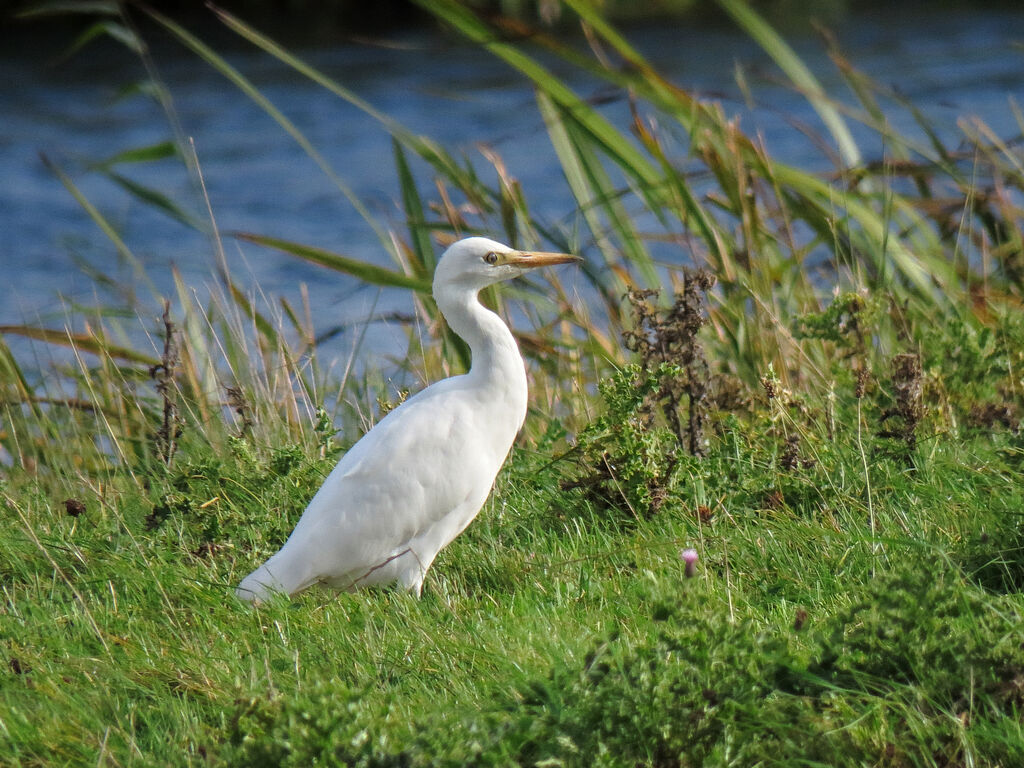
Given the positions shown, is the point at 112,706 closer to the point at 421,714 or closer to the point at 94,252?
the point at 421,714

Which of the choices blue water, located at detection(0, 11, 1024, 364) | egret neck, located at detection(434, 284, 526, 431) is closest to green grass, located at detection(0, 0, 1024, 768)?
egret neck, located at detection(434, 284, 526, 431)

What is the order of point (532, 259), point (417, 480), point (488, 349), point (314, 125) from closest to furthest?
1. point (417, 480)
2. point (488, 349)
3. point (532, 259)
4. point (314, 125)

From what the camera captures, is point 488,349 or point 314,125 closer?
point 488,349

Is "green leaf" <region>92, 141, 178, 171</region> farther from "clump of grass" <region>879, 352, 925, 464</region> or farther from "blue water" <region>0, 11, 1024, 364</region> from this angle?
"blue water" <region>0, 11, 1024, 364</region>

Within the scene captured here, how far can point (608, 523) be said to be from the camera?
3.52m

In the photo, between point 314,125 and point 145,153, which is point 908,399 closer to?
point 145,153

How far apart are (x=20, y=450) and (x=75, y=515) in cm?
95

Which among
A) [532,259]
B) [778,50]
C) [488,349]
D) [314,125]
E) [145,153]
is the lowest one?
[314,125]

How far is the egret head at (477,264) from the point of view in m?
3.50

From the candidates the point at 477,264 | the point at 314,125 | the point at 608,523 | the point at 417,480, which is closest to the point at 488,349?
the point at 477,264

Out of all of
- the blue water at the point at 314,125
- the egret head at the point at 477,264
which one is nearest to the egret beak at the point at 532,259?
the egret head at the point at 477,264

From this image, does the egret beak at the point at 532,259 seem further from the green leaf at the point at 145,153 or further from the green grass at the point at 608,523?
the green leaf at the point at 145,153

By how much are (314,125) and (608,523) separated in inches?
498

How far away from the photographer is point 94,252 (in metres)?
10.9
